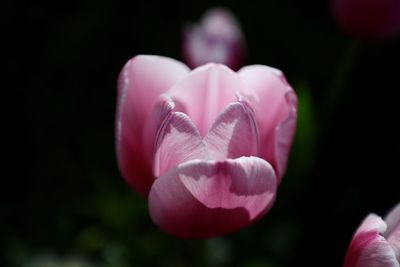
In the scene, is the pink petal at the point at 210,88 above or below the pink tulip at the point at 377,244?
above

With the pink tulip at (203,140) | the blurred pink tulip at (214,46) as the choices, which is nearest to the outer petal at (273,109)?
the pink tulip at (203,140)

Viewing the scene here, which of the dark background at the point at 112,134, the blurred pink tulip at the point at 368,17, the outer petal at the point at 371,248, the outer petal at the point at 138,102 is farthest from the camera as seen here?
the dark background at the point at 112,134

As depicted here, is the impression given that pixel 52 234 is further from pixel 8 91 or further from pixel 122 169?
pixel 122 169

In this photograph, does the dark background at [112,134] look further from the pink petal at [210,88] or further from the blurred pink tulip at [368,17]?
the pink petal at [210,88]

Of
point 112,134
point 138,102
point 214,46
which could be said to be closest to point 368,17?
point 214,46

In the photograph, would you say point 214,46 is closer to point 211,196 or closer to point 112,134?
point 112,134

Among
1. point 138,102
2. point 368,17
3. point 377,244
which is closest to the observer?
point 377,244
